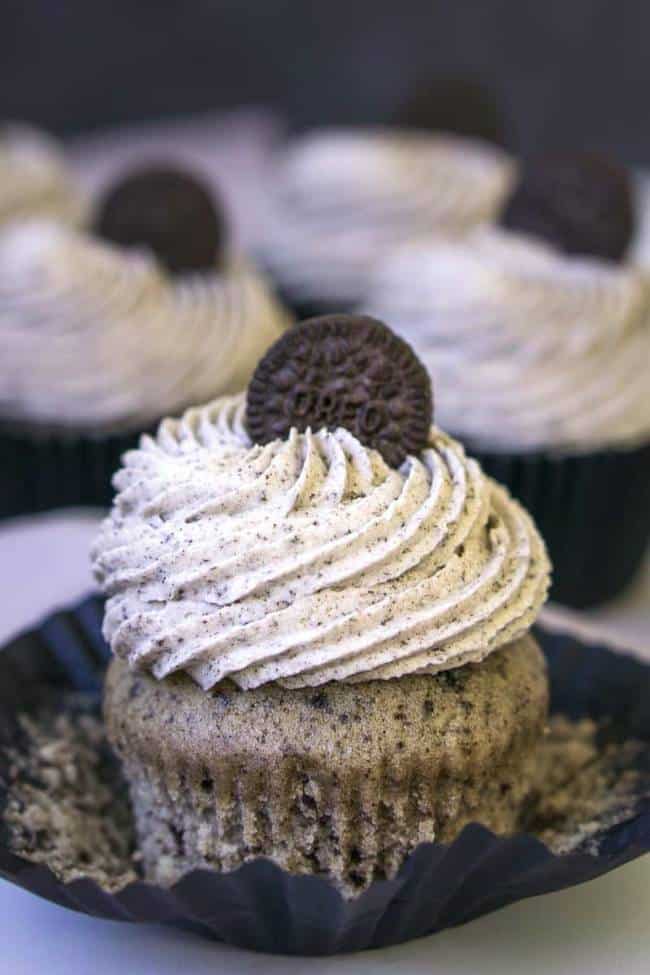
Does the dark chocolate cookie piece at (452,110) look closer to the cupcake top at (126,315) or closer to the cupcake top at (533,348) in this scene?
the cupcake top at (126,315)

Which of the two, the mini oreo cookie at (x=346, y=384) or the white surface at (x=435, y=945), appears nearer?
the white surface at (x=435, y=945)

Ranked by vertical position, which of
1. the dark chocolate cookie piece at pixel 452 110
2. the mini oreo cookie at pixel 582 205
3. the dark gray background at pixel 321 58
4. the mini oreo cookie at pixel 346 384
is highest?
the mini oreo cookie at pixel 346 384

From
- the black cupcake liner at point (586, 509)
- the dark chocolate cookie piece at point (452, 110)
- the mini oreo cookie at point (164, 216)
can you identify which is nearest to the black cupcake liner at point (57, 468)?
the mini oreo cookie at point (164, 216)

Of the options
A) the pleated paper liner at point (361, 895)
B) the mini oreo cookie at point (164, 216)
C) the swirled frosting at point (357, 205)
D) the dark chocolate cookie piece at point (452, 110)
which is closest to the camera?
the pleated paper liner at point (361, 895)

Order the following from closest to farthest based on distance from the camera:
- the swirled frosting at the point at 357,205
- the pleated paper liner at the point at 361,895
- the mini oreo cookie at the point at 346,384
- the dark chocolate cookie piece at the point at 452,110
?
the pleated paper liner at the point at 361,895 → the mini oreo cookie at the point at 346,384 → the swirled frosting at the point at 357,205 → the dark chocolate cookie piece at the point at 452,110

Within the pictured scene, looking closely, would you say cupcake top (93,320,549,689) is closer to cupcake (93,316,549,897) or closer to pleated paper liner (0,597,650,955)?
cupcake (93,316,549,897)

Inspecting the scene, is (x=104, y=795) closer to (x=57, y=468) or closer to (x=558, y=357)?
(x=57, y=468)

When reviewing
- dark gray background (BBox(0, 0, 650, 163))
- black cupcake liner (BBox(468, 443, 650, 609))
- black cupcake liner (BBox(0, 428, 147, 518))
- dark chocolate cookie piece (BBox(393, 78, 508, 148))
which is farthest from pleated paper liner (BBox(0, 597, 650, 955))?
dark gray background (BBox(0, 0, 650, 163))

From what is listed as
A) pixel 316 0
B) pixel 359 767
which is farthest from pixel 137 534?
pixel 316 0
